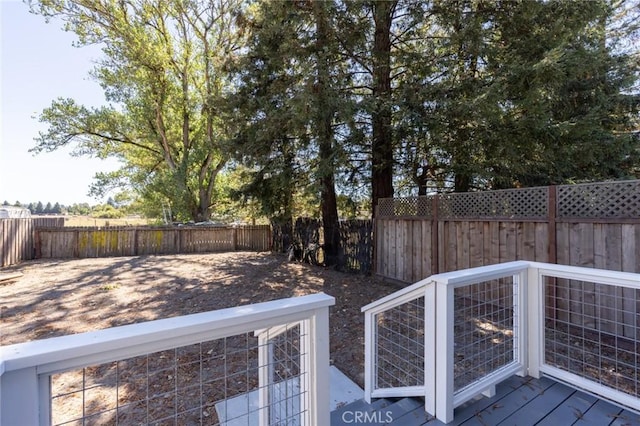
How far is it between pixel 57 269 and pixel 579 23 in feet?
42.1

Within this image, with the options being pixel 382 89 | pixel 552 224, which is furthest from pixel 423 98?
pixel 552 224

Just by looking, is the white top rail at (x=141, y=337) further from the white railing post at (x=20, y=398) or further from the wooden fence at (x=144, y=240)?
the wooden fence at (x=144, y=240)

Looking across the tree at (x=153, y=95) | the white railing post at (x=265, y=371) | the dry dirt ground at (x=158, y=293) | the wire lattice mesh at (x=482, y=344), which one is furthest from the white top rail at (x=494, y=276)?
the tree at (x=153, y=95)

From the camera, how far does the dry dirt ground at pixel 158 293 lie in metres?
4.16

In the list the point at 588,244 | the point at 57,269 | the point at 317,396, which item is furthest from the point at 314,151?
the point at 57,269

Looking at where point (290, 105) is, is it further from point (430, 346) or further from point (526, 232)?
point (430, 346)

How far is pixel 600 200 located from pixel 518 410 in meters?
2.79

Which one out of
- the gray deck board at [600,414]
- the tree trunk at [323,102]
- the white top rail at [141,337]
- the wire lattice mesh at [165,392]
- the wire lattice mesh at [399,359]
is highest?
the tree trunk at [323,102]

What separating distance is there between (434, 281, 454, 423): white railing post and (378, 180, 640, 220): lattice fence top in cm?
291

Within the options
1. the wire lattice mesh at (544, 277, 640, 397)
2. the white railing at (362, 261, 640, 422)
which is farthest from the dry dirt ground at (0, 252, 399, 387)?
the wire lattice mesh at (544, 277, 640, 397)

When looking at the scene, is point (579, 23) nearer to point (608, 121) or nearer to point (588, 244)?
point (608, 121)

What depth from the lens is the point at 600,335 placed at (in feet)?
9.39

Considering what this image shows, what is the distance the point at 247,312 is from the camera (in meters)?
1.19

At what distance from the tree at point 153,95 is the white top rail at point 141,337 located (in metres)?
11.1
